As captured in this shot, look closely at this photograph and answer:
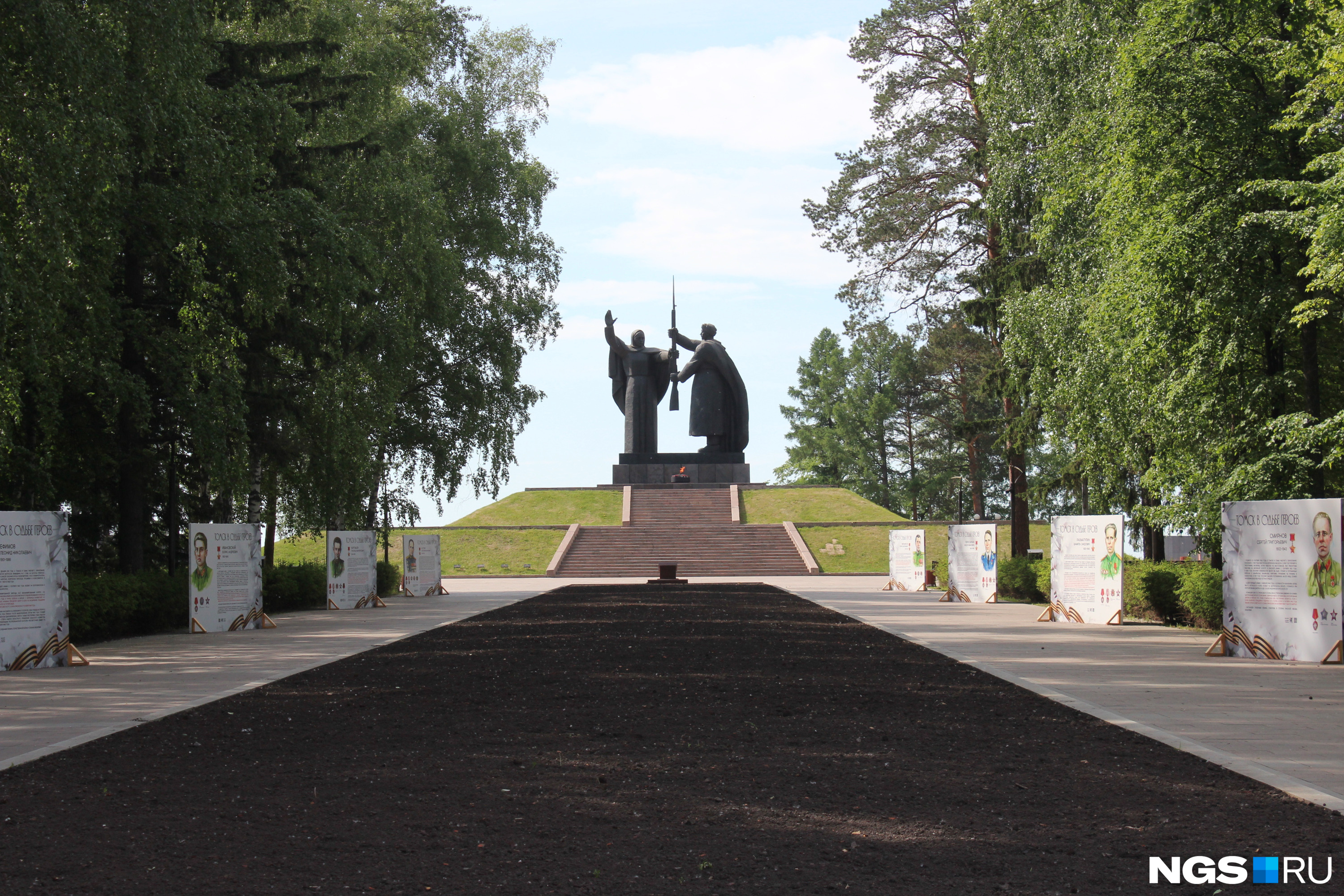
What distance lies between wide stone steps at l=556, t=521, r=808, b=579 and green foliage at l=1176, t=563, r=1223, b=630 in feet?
74.8

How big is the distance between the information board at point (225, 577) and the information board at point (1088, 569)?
12778mm

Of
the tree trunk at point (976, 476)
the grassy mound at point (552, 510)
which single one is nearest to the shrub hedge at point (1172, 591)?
the grassy mound at point (552, 510)

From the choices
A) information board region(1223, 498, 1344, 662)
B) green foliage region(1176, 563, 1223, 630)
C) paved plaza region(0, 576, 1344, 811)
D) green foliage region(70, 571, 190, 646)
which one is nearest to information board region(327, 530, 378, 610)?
paved plaza region(0, 576, 1344, 811)

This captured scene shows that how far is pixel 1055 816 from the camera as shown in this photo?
5762 millimetres

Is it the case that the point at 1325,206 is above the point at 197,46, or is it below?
below

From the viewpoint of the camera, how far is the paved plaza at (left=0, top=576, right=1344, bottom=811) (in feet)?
26.0

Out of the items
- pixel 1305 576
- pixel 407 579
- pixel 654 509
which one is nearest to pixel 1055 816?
pixel 1305 576

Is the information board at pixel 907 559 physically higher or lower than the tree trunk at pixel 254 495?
lower

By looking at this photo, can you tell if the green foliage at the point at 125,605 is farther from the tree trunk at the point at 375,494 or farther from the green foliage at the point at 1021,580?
the green foliage at the point at 1021,580

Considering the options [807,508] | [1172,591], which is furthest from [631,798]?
[807,508]

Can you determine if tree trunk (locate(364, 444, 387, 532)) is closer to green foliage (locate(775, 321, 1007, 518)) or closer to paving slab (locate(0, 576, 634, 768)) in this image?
paving slab (locate(0, 576, 634, 768))

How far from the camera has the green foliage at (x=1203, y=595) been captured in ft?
54.6

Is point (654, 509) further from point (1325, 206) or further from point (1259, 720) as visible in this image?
point (1259, 720)

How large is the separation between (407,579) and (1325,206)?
22.6 m
